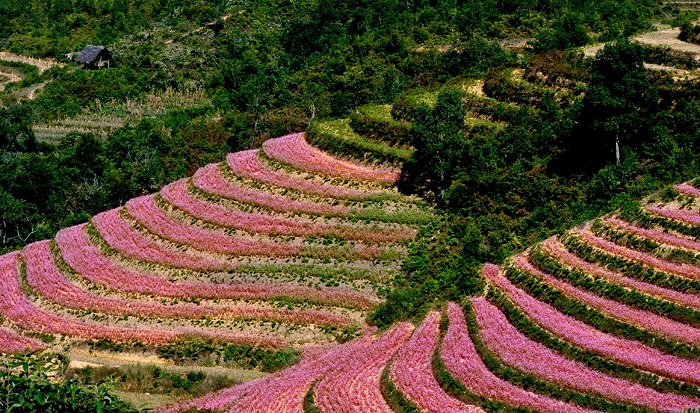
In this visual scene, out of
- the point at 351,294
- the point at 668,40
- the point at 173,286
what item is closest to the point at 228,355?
the point at 351,294

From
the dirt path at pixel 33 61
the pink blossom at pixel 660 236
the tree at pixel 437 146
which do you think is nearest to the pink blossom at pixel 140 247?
the tree at pixel 437 146

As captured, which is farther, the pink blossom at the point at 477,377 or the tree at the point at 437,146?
the tree at the point at 437,146

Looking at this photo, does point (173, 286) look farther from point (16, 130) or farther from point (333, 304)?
point (16, 130)

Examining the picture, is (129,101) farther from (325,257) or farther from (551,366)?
(551,366)

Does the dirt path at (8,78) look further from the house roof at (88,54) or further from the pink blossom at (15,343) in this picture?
the pink blossom at (15,343)

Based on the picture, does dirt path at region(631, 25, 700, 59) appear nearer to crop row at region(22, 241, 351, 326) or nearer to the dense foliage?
the dense foliage

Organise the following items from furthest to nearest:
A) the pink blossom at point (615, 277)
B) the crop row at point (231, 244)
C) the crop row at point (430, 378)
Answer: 1. the crop row at point (231, 244)
2. the pink blossom at point (615, 277)
3. the crop row at point (430, 378)

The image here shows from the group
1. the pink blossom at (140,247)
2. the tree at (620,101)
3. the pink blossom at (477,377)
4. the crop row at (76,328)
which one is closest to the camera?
the pink blossom at (477,377)
